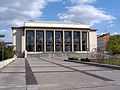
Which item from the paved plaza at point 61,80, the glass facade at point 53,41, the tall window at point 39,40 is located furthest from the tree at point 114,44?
the paved plaza at point 61,80

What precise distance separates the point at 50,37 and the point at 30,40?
9877 millimetres

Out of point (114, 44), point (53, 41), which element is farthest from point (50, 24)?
point (114, 44)

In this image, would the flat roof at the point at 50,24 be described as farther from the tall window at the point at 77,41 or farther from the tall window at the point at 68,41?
the tall window at the point at 77,41

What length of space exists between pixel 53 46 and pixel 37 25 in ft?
41.4

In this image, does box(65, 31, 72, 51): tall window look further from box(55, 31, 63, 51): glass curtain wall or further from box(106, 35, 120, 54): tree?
box(106, 35, 120, 54): tree

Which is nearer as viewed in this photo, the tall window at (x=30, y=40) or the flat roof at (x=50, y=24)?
the tall window at (x=30, y=40)

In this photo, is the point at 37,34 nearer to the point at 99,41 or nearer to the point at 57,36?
the point at 57,36

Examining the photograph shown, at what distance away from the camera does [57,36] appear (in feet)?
304

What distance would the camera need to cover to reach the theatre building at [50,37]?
88.8 meters

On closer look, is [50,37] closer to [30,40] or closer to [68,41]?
[68,41]

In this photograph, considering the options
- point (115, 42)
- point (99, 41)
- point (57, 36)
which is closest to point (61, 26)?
point (57, 36)

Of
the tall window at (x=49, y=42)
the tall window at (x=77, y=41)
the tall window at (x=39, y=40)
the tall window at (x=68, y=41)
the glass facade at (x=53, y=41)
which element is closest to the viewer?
the glass facade at (x=53, y=41)

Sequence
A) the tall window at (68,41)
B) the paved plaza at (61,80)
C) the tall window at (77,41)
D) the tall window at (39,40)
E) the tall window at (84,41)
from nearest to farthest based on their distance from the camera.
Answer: the paved plaza at (61,80) < the tall window at (39,40) < the tall window at (68,41) < the tall window at (77,41) < the tall window at (84,41)

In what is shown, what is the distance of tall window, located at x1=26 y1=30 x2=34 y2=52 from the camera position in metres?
89.0
